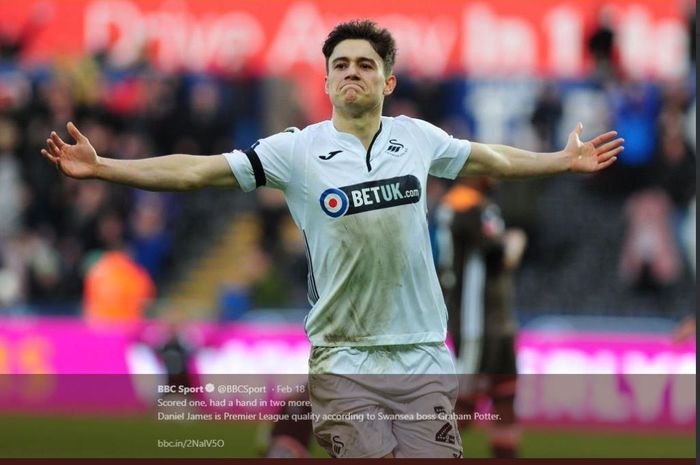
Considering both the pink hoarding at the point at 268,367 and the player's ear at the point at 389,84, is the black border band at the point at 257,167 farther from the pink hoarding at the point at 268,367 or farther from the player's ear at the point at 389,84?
the pink hoarding at the point at 268,367

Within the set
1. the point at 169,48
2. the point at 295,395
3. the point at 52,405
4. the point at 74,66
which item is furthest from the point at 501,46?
the point at 295,395

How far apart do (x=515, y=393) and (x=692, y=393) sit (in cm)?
406

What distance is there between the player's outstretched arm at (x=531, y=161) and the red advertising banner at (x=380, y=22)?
12231mm

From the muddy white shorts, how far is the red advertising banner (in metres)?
12.8

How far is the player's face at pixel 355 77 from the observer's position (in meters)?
6.12

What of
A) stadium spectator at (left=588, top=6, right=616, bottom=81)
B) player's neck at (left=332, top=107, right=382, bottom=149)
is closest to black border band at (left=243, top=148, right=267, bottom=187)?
player's neck at (left=332, top=107, right=382, bottom=149)

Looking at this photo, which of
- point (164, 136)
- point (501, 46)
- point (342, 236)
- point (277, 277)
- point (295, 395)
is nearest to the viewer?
point (342, 236)

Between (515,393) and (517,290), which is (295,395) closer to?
(515,393)

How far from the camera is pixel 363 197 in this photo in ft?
19.9

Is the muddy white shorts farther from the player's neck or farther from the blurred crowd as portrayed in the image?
the blurred crowd

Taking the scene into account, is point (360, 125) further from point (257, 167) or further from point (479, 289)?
point (479, 289)

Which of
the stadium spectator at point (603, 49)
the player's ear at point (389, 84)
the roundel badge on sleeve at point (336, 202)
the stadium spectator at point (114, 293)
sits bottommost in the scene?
the stadium spectator at point (114, 293)

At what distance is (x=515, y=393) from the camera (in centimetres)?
1094

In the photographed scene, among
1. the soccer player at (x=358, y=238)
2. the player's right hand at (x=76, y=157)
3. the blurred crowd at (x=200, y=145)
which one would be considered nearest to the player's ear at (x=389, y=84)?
the soccer player at (x=358, y=238)
